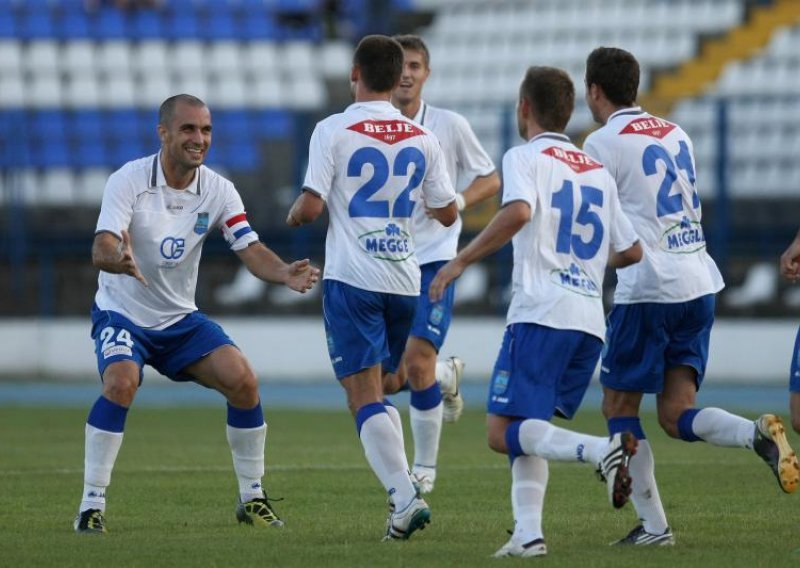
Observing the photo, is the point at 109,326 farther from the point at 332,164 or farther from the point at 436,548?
the point at 436,548

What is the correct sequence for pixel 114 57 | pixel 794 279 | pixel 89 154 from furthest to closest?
pixel 114 57
pixel 89 154
pixel 794 279

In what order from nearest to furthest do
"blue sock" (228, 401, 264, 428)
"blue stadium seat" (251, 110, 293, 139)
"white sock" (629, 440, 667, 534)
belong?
"white sock" (629, 440, 667, 534)
"blue sock" (228, 401, 264, 428)
"blue stadium seat" (251, 110, 293, 139)

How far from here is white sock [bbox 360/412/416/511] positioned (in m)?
7.07

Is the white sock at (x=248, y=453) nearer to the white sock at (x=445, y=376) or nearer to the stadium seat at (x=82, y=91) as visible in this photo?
the white sock at (x=445, y=376)

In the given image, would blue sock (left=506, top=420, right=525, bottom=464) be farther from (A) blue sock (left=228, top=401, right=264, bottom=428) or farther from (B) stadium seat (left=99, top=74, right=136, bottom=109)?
(B) stadium seat (left=99, top=74, right=136, bottom=109)

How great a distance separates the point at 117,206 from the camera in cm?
784

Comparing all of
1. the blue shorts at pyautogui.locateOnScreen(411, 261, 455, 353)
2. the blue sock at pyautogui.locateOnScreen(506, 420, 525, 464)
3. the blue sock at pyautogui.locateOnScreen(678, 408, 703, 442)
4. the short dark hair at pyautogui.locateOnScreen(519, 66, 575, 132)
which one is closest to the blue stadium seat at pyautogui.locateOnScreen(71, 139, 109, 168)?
the blue shorts at pyautogui.locateOnScreen(411, 261, 455, 353)

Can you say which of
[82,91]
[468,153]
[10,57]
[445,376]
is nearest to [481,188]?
[468,153]

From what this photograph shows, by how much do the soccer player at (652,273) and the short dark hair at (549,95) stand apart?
19.4 inches

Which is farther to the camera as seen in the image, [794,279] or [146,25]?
[146,25]

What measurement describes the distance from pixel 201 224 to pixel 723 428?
2.87 metres

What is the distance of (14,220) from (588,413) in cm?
813

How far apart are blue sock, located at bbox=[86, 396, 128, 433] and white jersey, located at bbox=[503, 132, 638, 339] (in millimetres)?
2195

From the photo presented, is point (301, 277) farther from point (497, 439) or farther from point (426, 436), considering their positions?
point (426, 436)
